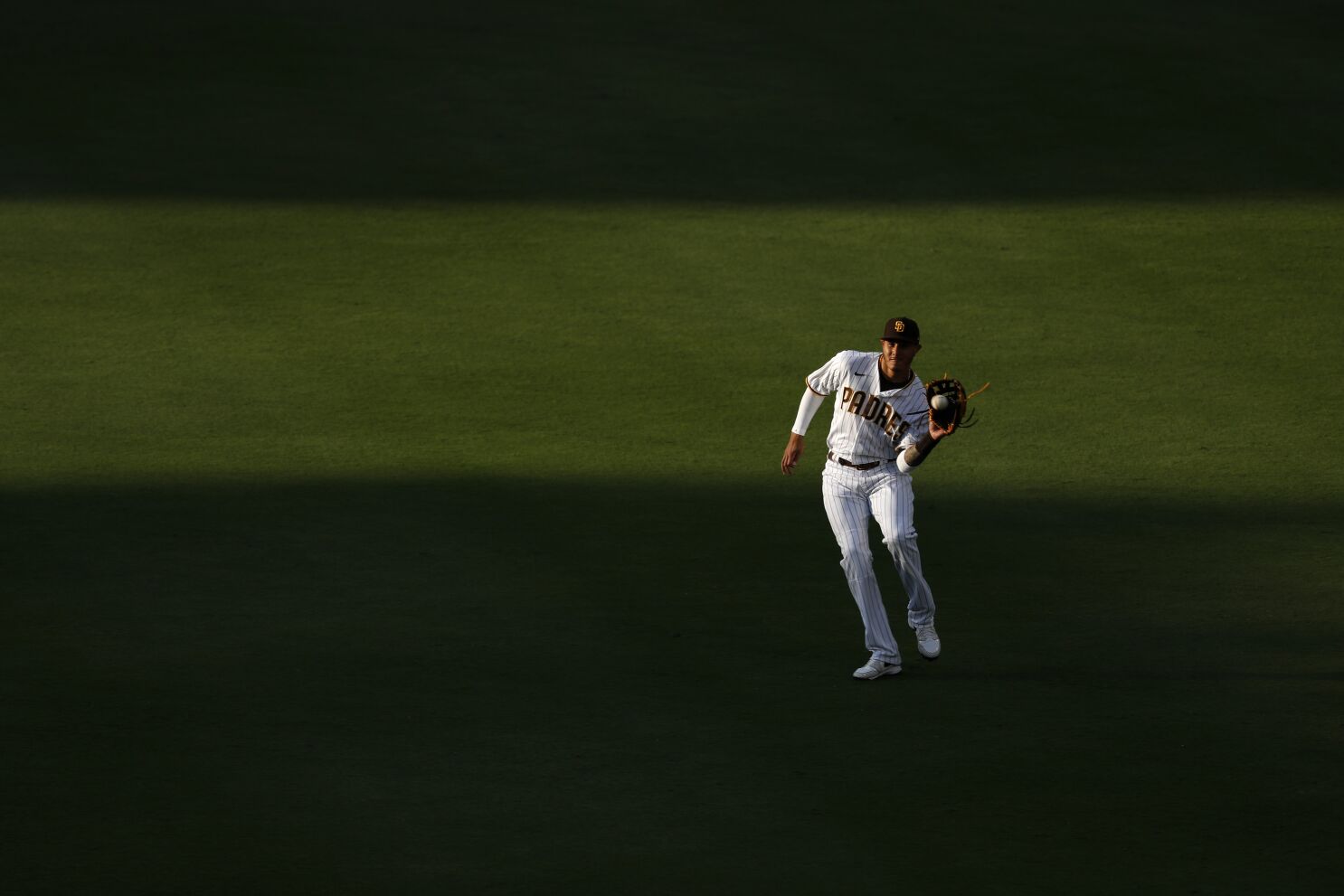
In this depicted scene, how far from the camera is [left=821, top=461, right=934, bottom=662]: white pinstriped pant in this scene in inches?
412

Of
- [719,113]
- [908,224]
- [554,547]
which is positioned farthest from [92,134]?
[554,547]

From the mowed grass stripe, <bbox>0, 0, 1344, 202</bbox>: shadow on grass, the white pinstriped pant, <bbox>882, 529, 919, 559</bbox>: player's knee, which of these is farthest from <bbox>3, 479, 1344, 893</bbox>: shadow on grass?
<bbox>0, 0, 1344, 202</bbox>: shadow on grass

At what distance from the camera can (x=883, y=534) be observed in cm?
1066

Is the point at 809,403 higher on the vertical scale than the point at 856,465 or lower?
higher

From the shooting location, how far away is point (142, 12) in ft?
81.1

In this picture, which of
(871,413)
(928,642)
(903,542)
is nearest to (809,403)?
(871,413)

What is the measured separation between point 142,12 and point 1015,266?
13.0 metres

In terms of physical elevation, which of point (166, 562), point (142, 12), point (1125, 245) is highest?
point (142, 12)

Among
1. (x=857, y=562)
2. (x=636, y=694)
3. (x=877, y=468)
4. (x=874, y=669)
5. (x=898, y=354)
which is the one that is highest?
(x=898, y=354)

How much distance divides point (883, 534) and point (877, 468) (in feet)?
1.28

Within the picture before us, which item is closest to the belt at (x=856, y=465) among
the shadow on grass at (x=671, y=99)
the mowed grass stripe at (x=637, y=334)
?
the mowed grass stripe at (x=637, y=334)

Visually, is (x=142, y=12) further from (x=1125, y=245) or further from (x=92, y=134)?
(x=1125, y=245)

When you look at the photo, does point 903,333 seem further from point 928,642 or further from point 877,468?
point 928,642

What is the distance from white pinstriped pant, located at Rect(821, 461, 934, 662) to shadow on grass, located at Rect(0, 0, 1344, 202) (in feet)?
31.7
